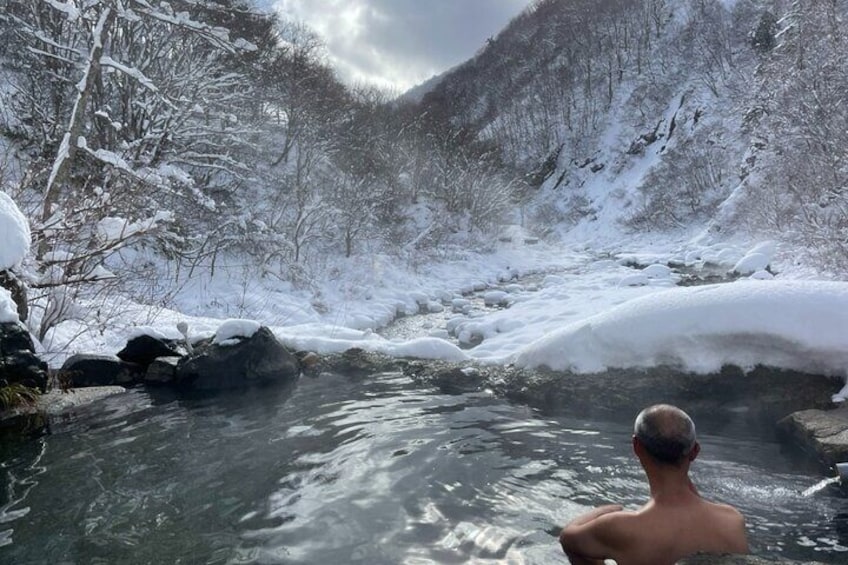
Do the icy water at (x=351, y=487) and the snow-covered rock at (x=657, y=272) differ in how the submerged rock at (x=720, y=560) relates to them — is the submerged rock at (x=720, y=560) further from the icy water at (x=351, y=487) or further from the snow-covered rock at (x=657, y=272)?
the snow-covered rock at (x=657, y=272)

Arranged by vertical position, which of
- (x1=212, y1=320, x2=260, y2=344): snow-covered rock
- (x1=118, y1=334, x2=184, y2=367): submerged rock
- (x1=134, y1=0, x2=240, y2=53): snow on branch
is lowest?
(x1=118, y1=334, x2=184, y2=367): submerged rock

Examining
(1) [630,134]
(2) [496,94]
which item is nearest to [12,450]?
(1) [630,134]

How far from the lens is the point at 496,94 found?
55281mm

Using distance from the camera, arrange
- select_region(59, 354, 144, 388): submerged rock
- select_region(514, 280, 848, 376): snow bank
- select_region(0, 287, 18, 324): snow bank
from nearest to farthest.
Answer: select_region(514, 280, 848, 376): snow bank
select_region(0, 287, 18, 324): snow bank
select_region(59, 354, 144, 388): submerged rock

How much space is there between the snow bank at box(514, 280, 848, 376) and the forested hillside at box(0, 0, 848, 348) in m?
5.07

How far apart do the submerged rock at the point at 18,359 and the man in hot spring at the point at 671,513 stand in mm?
6144

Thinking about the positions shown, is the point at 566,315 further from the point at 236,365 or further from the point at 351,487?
the point at 351,487

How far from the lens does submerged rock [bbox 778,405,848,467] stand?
4.21m

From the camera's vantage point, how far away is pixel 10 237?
16.8 ft

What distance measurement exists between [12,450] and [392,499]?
3478 millimetres

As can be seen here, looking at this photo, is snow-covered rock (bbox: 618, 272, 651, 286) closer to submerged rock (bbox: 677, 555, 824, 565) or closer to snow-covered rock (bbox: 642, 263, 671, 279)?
snow-covered rock (bbox: 642, 263, 671, 279)

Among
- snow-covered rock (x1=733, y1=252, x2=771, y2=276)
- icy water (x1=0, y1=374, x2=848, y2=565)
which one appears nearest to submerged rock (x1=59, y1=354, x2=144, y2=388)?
icy water (x1=0, y1=374, x2=848, y2=565)

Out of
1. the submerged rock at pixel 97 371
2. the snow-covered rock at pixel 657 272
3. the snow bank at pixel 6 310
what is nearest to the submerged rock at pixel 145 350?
the submerged rock at pixel 97 371

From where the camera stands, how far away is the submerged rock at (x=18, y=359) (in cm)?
565
